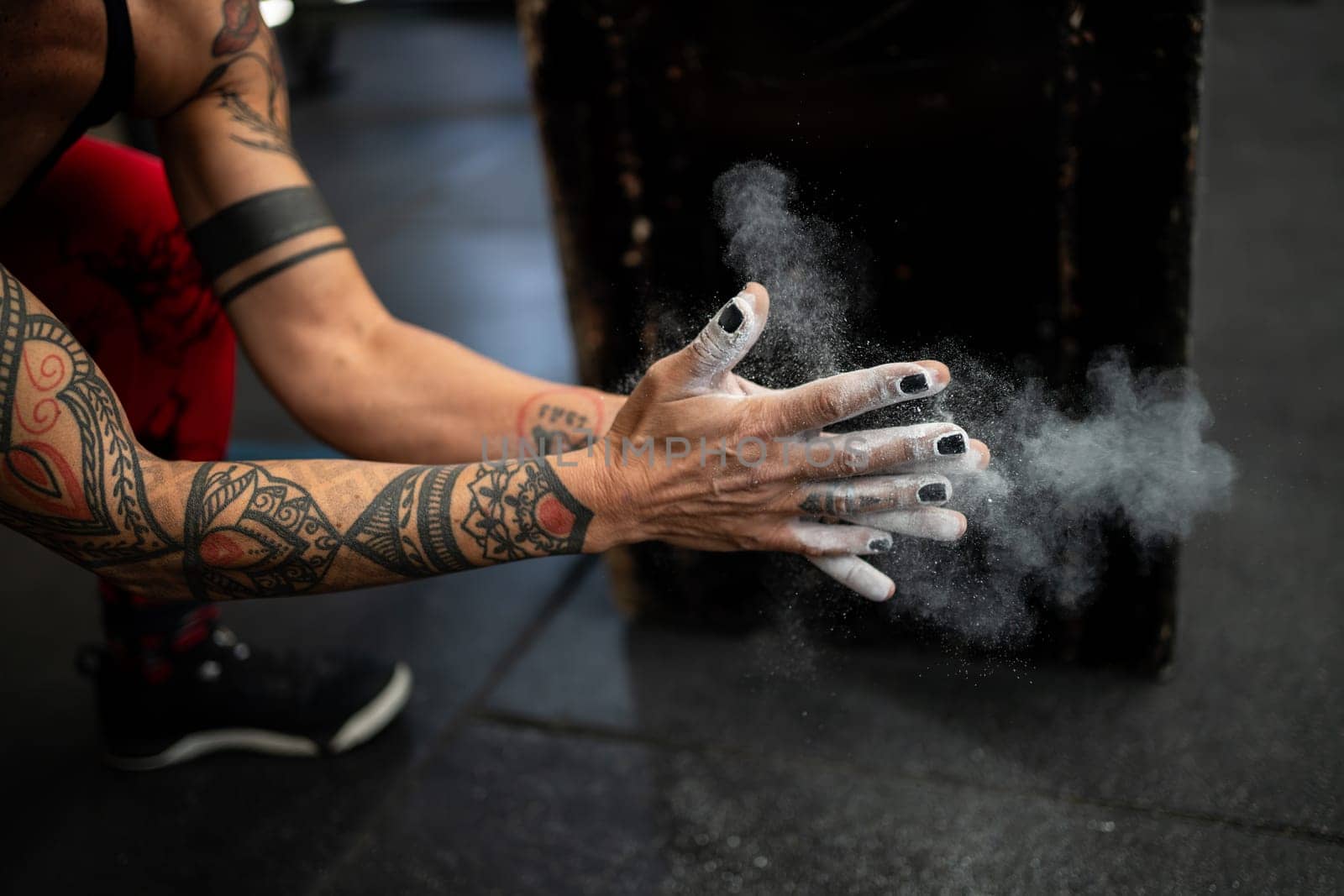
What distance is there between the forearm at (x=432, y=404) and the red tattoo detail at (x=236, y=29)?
36 cm

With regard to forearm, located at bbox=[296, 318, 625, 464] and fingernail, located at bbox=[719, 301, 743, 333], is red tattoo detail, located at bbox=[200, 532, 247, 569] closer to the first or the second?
forearm, located at bbox=[296, 318, 625, 464]

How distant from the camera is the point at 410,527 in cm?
100

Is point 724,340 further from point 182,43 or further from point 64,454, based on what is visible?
point 182,43

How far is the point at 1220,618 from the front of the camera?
1689 mm

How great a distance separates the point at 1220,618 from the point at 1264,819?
46cm

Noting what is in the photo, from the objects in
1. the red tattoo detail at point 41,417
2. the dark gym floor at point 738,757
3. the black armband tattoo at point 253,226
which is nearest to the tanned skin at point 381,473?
the red tattoo detail at point 41,417

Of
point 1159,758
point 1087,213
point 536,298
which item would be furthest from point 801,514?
point 536,298

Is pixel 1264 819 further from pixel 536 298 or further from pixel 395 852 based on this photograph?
pixel 536 298

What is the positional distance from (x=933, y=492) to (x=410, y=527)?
18.9 inches

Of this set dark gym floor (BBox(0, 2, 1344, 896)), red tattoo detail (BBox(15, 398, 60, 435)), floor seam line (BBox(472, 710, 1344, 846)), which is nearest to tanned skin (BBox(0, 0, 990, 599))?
red tattoo detail (BBox(15, 398, 60, 435))

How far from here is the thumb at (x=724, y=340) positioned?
859mm

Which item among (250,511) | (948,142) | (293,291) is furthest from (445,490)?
(948,142)

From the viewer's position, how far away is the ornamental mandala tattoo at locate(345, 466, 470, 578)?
1.00 meters

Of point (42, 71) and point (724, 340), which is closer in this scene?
point (724, 340)
